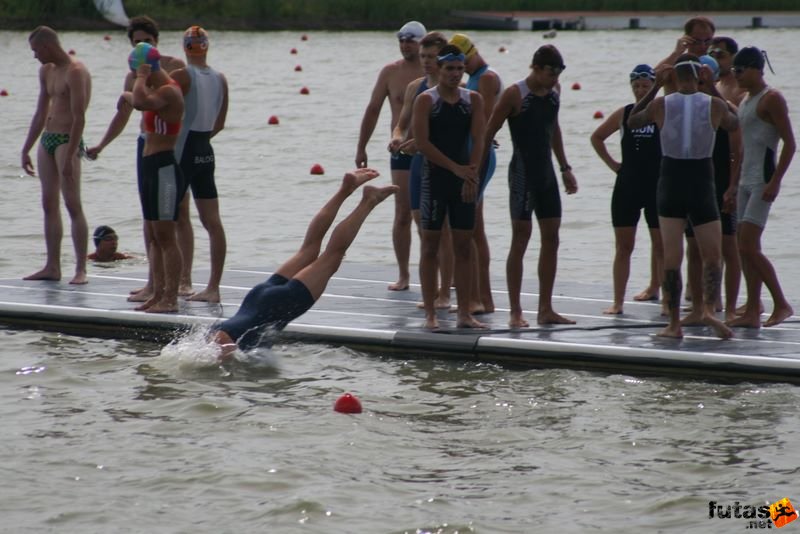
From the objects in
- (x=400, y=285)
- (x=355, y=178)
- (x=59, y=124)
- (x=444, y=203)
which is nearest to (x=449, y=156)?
(x=444, y=203)

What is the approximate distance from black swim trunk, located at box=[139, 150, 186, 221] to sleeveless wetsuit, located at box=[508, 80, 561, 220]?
7.60ft

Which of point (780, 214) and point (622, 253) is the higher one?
point (622, 253)

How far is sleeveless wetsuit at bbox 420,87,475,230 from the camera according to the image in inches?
346

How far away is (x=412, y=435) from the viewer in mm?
7449

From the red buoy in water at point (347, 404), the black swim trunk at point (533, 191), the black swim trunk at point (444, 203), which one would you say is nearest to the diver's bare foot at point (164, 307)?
the black swim trunk at point (444, 203)

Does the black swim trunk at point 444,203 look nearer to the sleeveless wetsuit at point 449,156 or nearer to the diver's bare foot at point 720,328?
the sleeveless wetsuit at point 449,156

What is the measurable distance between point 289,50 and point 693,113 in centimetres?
3905

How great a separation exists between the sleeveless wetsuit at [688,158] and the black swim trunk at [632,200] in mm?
955

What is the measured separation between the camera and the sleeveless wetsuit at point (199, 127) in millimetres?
9664

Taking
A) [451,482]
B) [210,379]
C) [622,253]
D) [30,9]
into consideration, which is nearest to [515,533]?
[451,482]

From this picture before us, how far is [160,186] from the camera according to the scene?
9312 millimetres

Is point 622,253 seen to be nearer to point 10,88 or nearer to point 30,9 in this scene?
point 10,88

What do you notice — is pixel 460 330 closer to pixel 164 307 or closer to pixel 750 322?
pixel 750 322

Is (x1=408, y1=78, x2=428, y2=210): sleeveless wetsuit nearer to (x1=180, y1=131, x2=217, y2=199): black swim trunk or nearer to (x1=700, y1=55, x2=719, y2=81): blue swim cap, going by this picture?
(x1=180, y1=131, x2=217, y2=199): black swim trunk
